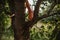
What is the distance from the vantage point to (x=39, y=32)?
2.54m

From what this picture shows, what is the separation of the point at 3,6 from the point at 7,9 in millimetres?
86

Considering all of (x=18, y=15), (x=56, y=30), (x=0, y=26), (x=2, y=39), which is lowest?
(x=2, y=39)

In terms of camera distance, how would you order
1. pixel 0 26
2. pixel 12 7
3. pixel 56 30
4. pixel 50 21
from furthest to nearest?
pixel 0 26, pixel 12 7, pixel 50 21, pixel 56 30

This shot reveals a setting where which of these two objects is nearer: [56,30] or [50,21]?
[56,30]

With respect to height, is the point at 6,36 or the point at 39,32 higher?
the point at 39,32

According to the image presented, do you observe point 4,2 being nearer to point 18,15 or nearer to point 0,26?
point 18,15

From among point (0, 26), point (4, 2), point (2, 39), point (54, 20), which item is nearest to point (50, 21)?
point (54, 20)

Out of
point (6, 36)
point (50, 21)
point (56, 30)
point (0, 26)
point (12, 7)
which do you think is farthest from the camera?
point (6, 36)

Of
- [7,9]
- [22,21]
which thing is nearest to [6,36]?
[7,9]

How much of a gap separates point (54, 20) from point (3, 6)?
2.32 ft

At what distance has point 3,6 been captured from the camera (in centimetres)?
250

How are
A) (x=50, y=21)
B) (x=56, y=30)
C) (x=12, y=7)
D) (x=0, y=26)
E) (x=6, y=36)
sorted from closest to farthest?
(x=56, y=30) < (x=50, y=21) < (x=12, y=7) < (x=0, y=26) < (x=6, y=36)

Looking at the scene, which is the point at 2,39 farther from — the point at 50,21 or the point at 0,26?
the point at 50,21

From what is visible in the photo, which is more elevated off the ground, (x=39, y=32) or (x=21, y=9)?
(x=21, y=9)
